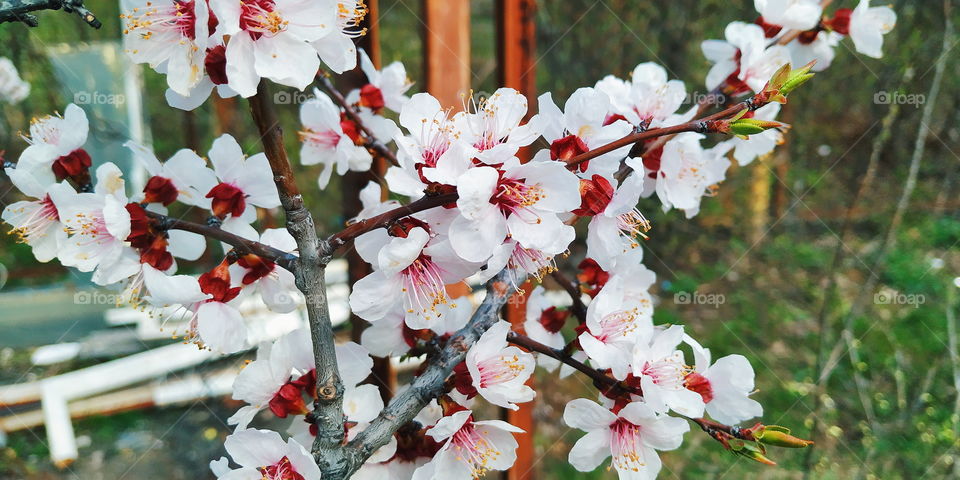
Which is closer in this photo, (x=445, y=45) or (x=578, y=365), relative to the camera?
(x=578, y=365)

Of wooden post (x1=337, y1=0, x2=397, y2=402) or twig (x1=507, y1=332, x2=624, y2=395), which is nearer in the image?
twig (x1=507, y1=332, x2=624, y2=395)

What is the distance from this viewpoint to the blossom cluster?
619 millimetres

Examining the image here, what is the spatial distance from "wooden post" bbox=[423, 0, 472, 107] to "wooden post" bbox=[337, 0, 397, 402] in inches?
5.4

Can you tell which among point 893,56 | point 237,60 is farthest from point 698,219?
point 237,60

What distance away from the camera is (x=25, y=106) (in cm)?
301

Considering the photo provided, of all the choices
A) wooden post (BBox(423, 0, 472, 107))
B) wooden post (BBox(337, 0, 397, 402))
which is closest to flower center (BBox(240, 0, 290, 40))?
wooden post (BBox(337, 0, 397, 402))

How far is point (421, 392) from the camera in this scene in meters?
0.74

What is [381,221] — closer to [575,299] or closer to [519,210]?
[519,210]

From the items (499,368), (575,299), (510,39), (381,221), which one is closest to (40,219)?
(381,221)

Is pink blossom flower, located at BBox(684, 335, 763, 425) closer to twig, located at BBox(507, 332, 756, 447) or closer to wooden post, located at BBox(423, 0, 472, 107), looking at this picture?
twig, located at BBox(507, 332, 756, 447)

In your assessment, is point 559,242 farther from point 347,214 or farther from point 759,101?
point 347,214

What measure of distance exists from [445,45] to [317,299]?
116 cm

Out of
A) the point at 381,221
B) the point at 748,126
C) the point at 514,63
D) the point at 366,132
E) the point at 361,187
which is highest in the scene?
the point at 748,126

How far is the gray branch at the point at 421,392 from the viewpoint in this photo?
69 centimetres
